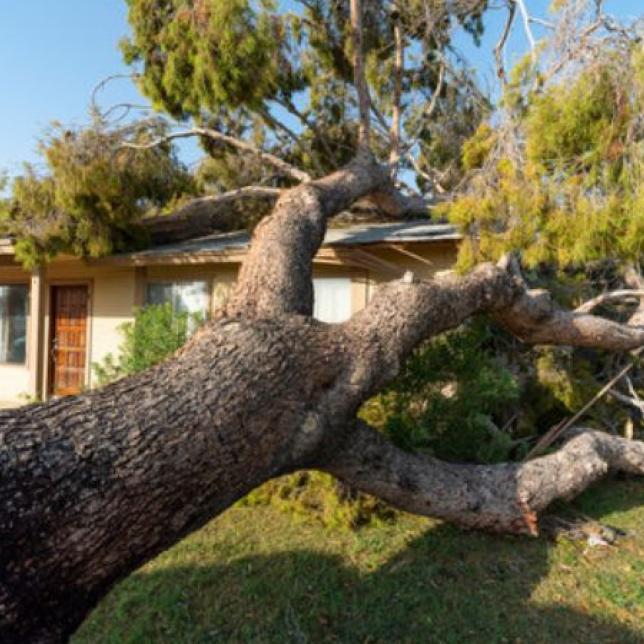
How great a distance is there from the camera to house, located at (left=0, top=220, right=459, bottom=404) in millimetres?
9141

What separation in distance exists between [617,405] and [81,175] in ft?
30.6

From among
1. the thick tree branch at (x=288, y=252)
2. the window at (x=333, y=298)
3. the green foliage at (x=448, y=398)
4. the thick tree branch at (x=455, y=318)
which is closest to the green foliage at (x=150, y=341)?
the thick tree branch at (x=288, y=252)

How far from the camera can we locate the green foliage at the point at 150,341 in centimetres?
735

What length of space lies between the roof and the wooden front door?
8.21 feet

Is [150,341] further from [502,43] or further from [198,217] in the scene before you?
[502,43]

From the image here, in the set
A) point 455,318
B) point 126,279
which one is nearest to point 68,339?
point 126,279

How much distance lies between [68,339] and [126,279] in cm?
218

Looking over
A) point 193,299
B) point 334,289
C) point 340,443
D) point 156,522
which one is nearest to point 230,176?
point 193,299

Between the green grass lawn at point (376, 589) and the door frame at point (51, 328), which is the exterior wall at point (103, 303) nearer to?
the door frame at point (51, 328)

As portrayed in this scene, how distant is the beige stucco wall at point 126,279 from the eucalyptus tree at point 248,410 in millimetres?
1420

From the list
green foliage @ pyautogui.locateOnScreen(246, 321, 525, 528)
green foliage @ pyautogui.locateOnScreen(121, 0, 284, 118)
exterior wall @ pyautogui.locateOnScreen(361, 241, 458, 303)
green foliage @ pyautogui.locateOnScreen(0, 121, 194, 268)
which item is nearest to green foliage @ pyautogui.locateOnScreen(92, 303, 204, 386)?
green foliage @ pyautogui.locateOnScreen(246, 321, 525, 528)

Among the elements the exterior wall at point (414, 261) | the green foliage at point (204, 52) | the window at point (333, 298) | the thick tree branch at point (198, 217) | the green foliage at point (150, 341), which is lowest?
the green foliage at point (150, 341)

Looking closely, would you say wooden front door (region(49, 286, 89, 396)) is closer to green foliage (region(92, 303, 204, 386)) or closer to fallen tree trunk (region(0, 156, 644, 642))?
green foliage (region(92, 303, 204, 386))

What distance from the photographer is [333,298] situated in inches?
386
